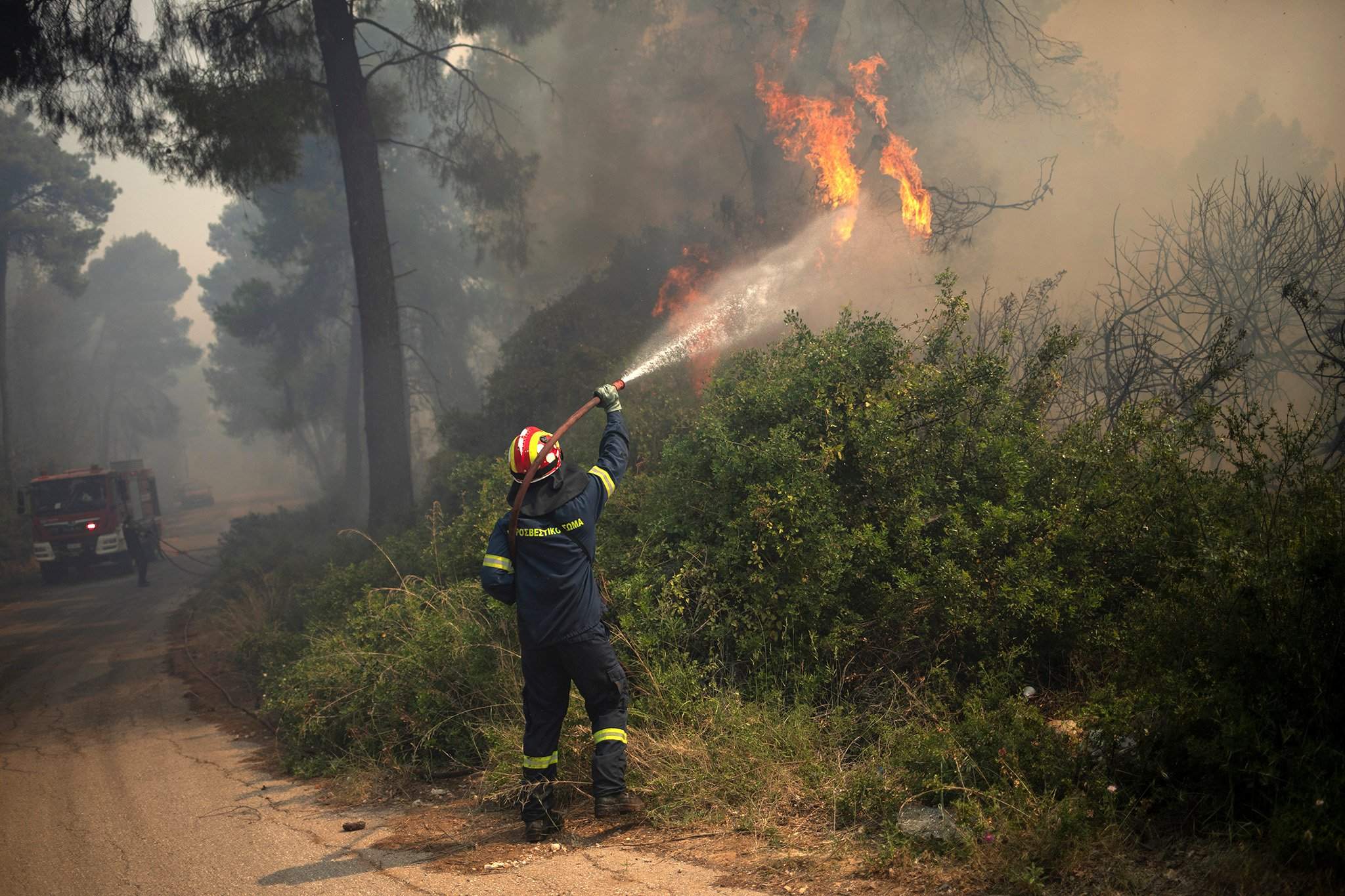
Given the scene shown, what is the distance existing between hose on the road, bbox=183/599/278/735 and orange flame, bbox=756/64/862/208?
10.6 meters

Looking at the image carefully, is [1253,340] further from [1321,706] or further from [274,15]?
[274,15]

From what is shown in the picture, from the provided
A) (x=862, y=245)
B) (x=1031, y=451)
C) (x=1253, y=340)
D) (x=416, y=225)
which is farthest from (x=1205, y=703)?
(x=416, y=225)

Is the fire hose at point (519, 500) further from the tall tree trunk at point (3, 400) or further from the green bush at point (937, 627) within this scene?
the tall tree trunk at point (3, 400)

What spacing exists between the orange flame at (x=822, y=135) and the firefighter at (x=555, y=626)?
10342mm

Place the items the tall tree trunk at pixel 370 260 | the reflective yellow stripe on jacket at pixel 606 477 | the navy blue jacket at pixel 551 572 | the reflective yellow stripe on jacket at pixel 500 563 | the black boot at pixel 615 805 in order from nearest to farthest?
the black boot at pixel 615 805, the navy blue jacket at pixel 551 572, the reflective yellow stripe on jacket at pixel 500 563, the reflective yellow stripe on jacket at pixel 606 477, the tall tree trunk at pixel 370 260

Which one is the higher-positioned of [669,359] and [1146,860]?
[669,359]

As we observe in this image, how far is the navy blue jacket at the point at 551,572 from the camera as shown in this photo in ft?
15.8

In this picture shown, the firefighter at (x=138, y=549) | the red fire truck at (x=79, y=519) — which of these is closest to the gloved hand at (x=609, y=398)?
the firefighter at (x=138, y=549)

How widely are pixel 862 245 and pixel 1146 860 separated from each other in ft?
37.7

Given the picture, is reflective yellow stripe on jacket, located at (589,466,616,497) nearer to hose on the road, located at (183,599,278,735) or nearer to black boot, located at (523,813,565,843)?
black boot, located at (523,813,565,843)

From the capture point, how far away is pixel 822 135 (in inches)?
573

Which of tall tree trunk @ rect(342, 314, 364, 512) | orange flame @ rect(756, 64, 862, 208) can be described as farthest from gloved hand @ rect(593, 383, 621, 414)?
tall tree trunk @ rect(342, 314, 364, 512)

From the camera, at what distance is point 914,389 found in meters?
6.36

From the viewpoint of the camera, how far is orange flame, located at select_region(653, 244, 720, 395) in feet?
48.0
